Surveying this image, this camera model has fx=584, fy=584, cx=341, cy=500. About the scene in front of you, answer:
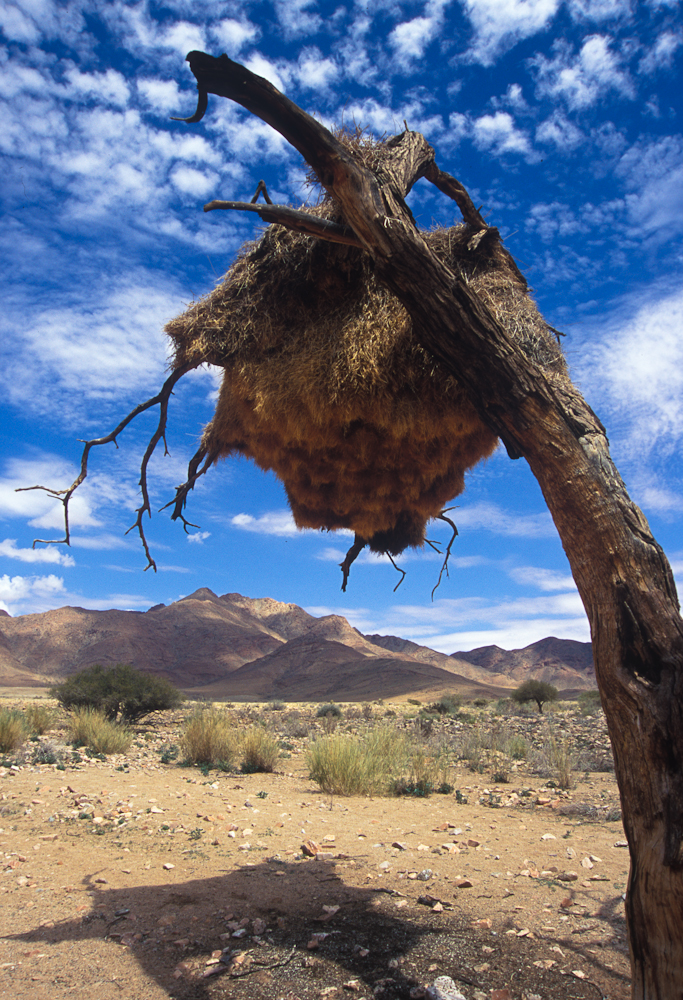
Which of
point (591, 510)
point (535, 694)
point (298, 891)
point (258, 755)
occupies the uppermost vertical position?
point (591, 510)

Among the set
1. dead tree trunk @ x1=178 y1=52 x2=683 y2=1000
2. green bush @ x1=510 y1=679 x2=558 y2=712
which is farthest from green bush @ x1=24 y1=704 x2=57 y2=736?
green bush @ x1=510 y1=679 x2=558 y2=712

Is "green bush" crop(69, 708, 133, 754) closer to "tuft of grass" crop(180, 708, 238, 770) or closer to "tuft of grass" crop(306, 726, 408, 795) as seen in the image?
"tuft of grass" crop(180, 708, 238, 770)

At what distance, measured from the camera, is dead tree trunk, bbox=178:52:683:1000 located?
7.06 ft

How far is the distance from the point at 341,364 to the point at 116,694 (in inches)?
724

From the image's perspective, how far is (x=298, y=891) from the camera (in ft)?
15.7

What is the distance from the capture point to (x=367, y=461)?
4.32m

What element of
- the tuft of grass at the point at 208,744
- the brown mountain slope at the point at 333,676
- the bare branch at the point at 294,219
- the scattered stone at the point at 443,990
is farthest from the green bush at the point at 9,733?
the brown mountain slope at the point at 333,676

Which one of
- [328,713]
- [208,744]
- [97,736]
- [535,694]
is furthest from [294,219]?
[535,694]

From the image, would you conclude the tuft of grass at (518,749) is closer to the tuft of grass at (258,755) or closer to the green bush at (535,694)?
the tuft of grass at (258,755)

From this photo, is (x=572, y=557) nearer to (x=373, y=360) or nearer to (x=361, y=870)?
(x=373, y=360)

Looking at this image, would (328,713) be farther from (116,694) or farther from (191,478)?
(191,478)

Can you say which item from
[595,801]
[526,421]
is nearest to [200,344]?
[526,421]

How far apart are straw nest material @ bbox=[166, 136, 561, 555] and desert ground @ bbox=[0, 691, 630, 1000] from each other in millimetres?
3098

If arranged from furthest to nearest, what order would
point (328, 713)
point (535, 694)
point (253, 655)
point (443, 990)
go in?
point (253, 655) < point (535, 694) < point (328, 713) < point (443, 990)
